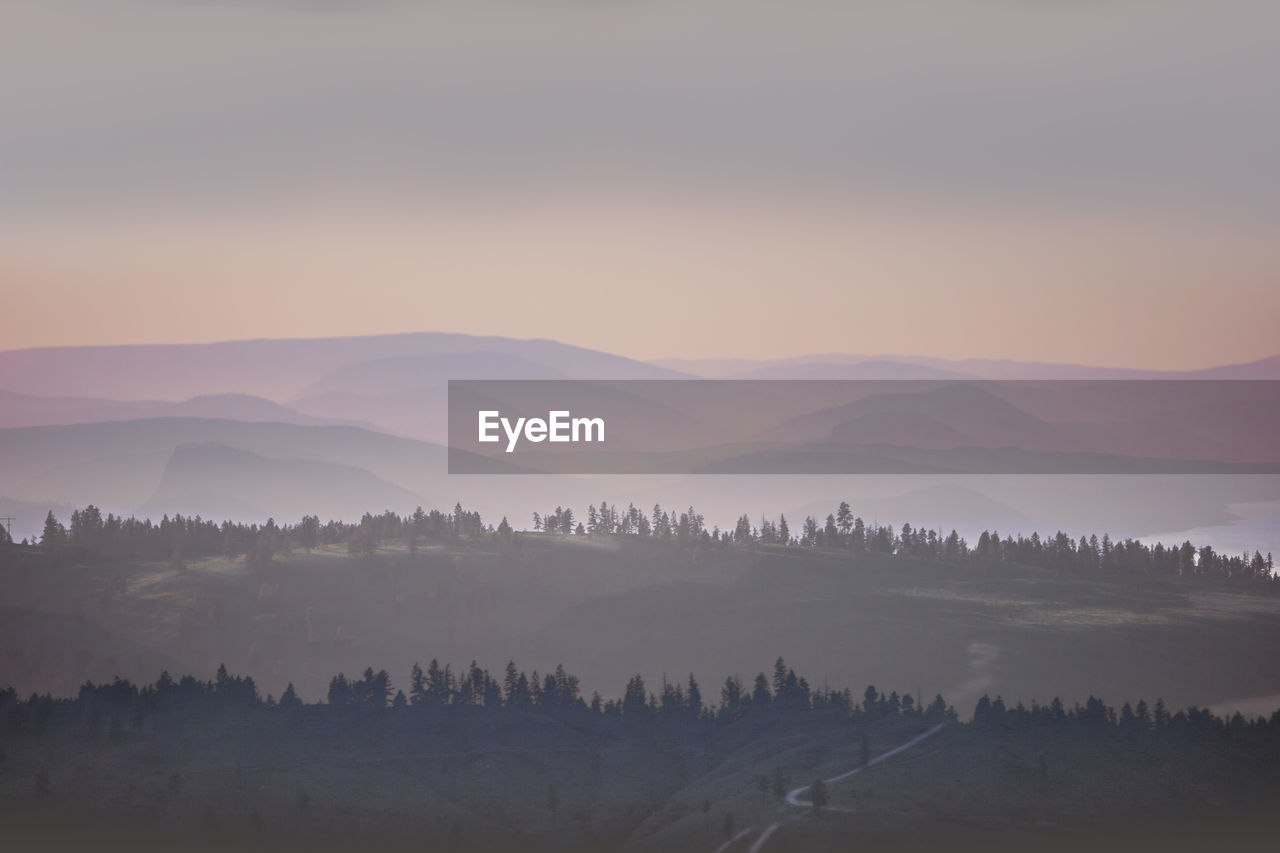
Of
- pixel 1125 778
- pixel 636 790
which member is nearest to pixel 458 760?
pixel 636 790

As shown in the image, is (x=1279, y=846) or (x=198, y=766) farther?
(x=198, y=766)

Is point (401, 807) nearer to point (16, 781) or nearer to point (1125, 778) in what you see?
point (16, 781)

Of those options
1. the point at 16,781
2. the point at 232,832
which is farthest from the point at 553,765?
the point at 16,781

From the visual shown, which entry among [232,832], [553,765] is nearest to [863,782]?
[553,765]

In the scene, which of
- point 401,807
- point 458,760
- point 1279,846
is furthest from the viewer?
point 458,760

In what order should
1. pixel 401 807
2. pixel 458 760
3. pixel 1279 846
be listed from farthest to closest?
pixel 458 760
pixel 401 807
pixel 1279 846

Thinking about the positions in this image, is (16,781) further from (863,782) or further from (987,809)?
(987,809)

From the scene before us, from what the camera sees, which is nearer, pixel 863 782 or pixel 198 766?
pixel 863 782

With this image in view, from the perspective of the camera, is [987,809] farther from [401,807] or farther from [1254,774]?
[401,807]
